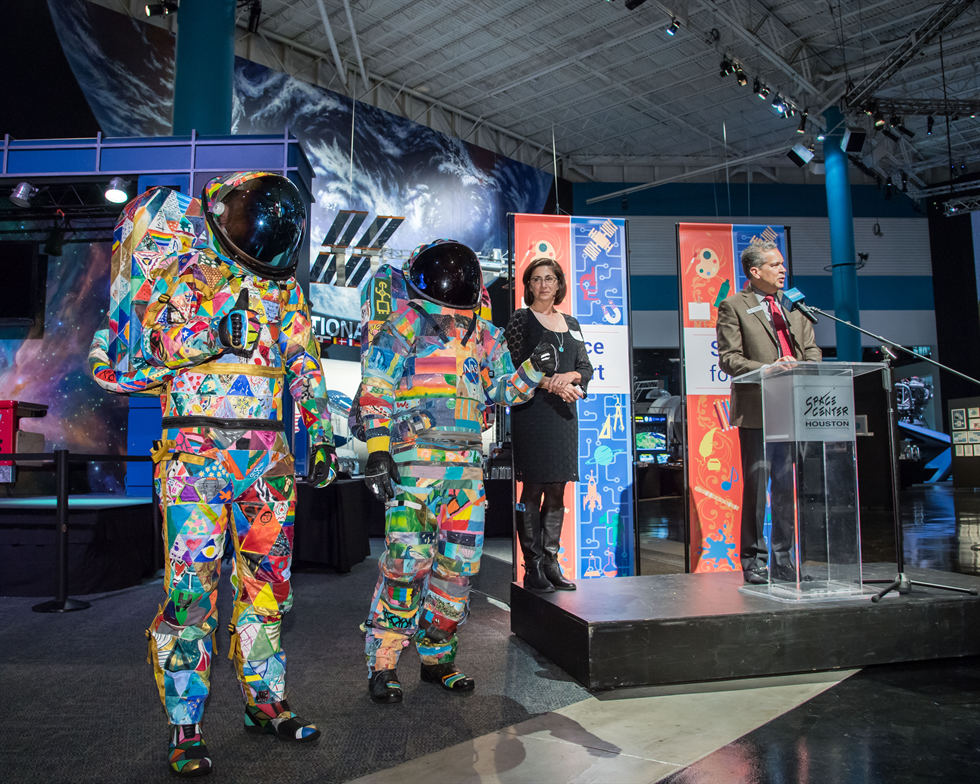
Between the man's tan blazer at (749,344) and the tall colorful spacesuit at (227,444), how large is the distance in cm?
212

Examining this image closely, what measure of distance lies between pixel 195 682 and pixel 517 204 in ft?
44.9

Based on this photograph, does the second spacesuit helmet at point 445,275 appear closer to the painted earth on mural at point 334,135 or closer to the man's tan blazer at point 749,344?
the man's tan blazer at point 749,344

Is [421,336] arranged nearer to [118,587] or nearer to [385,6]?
[118,587]

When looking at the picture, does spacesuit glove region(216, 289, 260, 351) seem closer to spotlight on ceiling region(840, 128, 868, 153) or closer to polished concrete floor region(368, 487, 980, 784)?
polished concrete floor region(368, 487, 980, 784)

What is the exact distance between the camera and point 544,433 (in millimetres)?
3523

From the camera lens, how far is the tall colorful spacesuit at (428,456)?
258 centimetres

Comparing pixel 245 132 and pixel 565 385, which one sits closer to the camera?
pixel 565 385

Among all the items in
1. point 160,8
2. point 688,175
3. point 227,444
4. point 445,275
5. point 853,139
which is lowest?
point 227,444

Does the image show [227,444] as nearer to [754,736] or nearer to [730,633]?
[754,736]

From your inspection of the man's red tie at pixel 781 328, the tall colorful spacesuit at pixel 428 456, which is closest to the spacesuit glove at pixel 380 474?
the tall colorful spacesuit at pixel 428 456

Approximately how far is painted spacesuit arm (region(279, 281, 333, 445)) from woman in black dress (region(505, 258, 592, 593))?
1351mm

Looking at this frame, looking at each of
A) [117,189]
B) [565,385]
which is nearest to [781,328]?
[565,385]

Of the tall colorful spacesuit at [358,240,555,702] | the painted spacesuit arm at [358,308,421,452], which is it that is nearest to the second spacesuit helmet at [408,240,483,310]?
the tall colorful spacesuit at [358,240,555,702]

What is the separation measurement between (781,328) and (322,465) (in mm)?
2472
